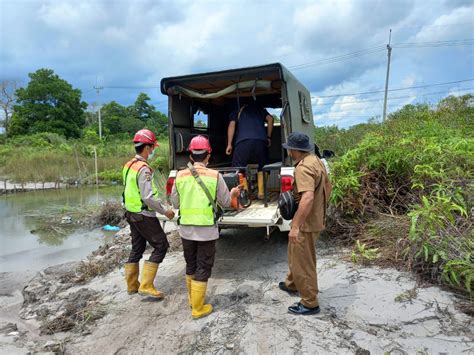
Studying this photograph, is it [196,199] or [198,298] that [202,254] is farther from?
[196,199]

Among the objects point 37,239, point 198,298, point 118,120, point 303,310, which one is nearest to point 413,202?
point 303,310

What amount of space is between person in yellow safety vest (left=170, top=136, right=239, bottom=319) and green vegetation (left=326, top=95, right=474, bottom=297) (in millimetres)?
1990

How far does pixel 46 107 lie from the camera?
143 ft

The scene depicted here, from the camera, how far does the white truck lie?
4.54m

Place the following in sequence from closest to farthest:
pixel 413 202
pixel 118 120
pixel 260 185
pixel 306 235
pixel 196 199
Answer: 1. pixel 306 235
2. pixel 196 199
3. pixel 413 202
4. pixel 260 185
5. pixel 118 120

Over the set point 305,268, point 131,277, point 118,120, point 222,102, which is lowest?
point 131,277

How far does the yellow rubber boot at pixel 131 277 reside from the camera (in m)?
4.27

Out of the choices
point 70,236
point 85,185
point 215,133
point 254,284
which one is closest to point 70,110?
point 85,185

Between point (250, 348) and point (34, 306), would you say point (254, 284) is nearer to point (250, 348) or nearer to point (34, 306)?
point (250, 348)

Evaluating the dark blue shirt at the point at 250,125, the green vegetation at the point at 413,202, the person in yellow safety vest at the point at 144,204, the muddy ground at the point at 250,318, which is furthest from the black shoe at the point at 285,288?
the dark blue shirt at the point at 250,125

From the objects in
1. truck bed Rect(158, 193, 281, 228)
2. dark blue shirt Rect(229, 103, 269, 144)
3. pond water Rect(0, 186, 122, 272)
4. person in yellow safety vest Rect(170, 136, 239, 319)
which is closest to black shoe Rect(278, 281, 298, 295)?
truck bed Rect(158, 193, 281, 228)

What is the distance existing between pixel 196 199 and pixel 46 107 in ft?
153

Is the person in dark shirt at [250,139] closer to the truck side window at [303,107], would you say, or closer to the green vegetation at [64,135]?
the truck side window at [303,107]

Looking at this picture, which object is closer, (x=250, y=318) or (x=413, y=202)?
(x=250, y=318)
